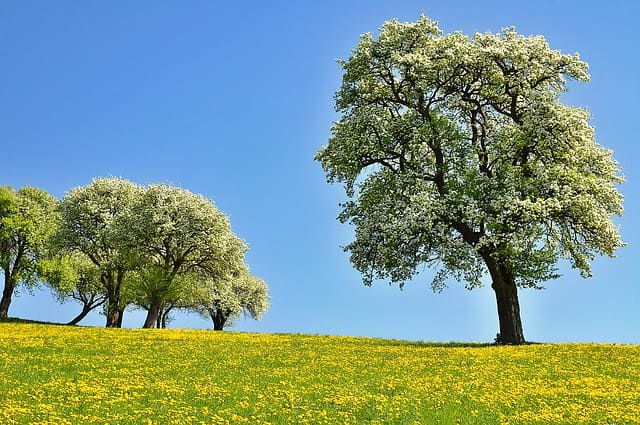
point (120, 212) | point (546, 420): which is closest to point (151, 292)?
point (120, 212)

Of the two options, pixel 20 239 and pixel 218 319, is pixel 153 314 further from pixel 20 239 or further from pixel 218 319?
pixel 218 319

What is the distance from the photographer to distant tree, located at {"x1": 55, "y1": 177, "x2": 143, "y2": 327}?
62.1m

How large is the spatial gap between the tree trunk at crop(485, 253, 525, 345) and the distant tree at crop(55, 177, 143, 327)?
3517cm

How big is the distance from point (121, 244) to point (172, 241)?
473 cm

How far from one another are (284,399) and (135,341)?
18.7m

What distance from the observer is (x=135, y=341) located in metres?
34.8

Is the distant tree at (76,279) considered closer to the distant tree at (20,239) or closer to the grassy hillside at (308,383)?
the distant tree at (20,239)

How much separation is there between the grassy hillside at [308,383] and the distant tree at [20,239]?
39.3 m

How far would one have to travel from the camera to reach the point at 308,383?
21.7 m

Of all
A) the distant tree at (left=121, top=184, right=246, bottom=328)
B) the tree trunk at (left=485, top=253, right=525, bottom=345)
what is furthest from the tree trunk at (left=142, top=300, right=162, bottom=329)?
the tree trunk at (left=485, top=253, right=525, bottom=345)

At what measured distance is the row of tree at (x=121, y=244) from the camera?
58.2 meters

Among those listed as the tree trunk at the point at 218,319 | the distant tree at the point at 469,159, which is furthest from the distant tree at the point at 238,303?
the distant tree at the point at 469,159

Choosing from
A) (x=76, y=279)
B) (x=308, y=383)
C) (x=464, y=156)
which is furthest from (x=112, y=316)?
(x=308, y=383)

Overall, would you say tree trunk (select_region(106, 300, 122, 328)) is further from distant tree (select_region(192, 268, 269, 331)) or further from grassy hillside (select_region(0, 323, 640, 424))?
grassy hillside (select_region(0, 323, 640, 424))
